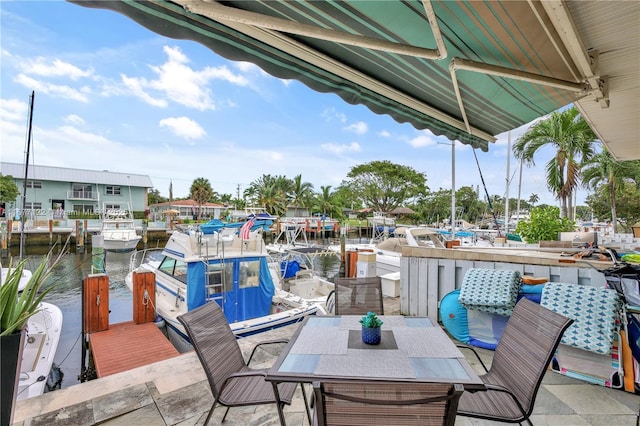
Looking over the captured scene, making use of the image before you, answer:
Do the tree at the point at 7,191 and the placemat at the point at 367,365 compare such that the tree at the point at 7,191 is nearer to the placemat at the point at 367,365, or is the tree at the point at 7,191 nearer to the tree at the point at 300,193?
the tree at the point at 300,193

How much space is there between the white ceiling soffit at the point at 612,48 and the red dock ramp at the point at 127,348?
589 cm

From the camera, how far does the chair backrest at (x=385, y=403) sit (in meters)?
1.22

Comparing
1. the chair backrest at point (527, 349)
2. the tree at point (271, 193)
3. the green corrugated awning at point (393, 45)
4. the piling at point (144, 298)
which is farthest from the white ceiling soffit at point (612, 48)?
the tree at point (271, 193)

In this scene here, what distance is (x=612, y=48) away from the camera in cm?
222

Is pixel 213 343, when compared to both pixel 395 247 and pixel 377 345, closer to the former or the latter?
pixel 377 345

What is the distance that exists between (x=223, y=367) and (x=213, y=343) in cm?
17

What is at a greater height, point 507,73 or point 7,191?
point 7,191

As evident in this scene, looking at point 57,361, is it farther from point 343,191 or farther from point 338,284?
point 343,191

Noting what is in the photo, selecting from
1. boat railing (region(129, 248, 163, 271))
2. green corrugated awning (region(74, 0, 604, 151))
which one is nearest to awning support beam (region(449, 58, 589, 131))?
green corrugated awning (region(74, 0, 604, 151))

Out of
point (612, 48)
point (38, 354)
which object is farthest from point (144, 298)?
point (612, 48)

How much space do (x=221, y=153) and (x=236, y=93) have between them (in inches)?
1216

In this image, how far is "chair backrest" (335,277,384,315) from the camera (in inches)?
121

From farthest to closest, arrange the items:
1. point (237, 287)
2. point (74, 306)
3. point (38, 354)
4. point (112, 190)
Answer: point (112, 190) → point (74, 306) → point (237, 287) → point (38, 354)

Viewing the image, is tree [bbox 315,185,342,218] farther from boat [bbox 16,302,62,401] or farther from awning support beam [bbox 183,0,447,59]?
awning support beam [bbox 183,0,447,59]
